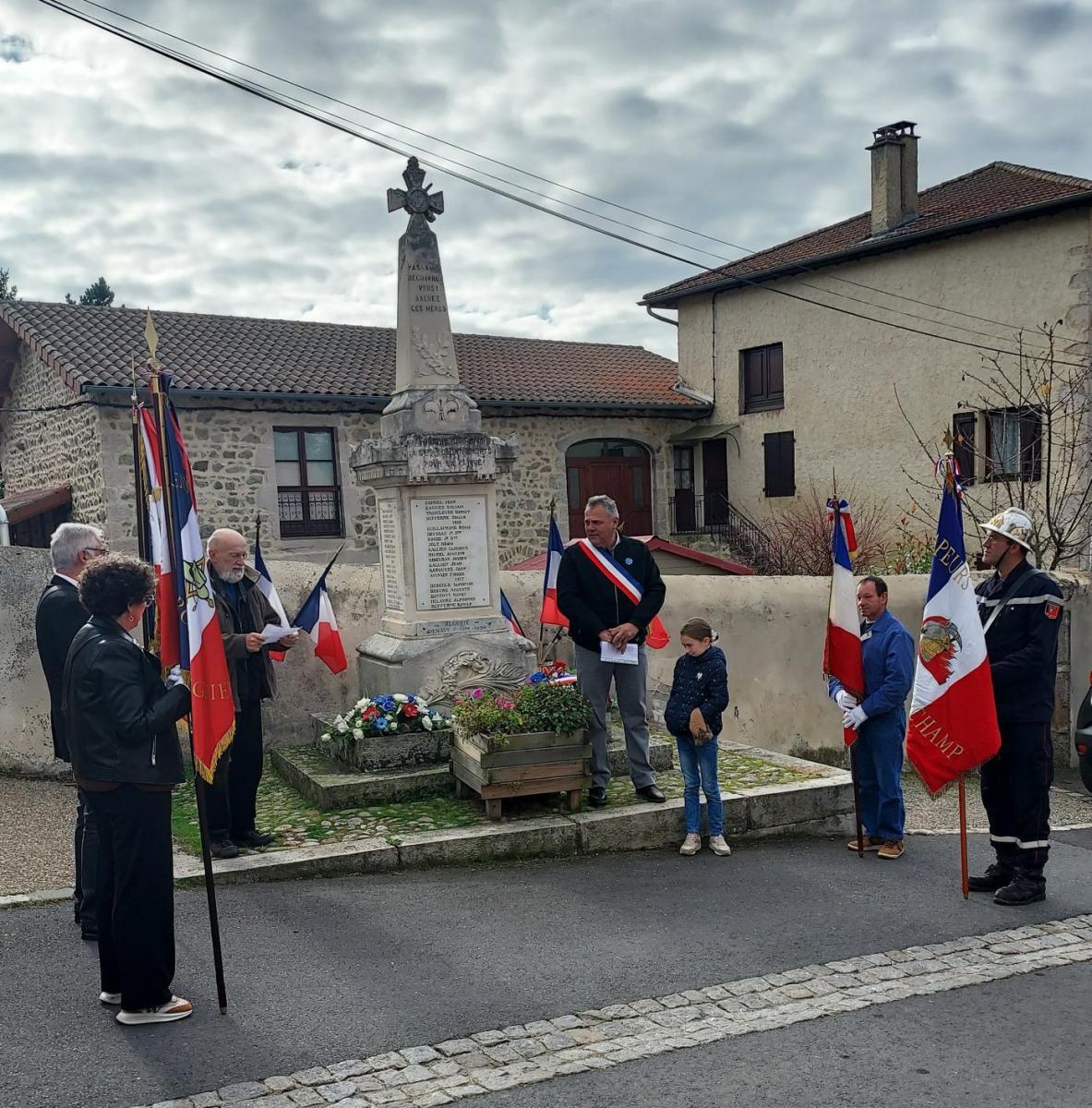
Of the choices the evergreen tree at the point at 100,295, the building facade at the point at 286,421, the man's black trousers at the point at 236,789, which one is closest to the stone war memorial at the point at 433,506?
the man's black trousers at the point at 236,789

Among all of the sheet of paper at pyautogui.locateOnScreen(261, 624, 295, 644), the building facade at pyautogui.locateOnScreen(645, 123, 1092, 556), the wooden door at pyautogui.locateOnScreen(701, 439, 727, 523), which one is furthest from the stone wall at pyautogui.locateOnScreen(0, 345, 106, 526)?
the wooden door at pyautogui.locateOnScreen(701, 439, 727, 523)

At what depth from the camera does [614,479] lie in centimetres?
2352

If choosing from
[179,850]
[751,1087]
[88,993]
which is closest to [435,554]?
[179,850]

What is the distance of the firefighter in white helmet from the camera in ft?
18.4

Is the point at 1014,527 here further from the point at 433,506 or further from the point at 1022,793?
the point at 433,506

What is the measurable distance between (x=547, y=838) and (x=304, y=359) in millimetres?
16199

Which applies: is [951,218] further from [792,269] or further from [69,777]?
[69,777]

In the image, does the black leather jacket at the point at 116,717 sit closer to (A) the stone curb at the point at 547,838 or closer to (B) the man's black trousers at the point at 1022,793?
(A) the stone curb at the point at 547,838

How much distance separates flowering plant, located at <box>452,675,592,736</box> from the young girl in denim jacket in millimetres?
570

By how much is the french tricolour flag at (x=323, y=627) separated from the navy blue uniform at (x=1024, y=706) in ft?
15.0

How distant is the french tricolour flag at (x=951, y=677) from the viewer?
5.54 metres

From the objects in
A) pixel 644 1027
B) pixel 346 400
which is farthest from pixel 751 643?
pixel 346 400

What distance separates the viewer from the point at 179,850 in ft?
20.2

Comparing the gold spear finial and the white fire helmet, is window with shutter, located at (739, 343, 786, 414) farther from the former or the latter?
the gold spear finial
